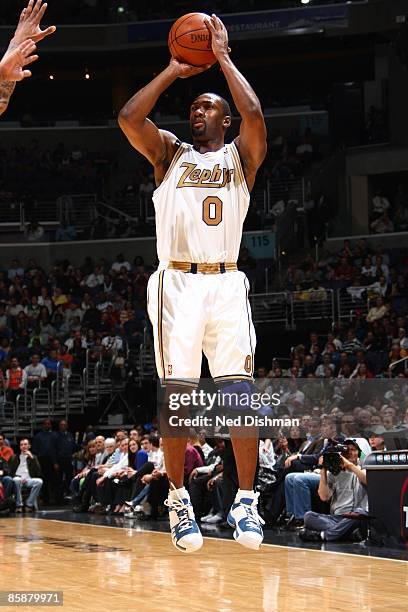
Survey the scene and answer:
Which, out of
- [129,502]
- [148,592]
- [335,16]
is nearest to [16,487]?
[129,502]

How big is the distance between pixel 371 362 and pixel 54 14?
53.7 feet

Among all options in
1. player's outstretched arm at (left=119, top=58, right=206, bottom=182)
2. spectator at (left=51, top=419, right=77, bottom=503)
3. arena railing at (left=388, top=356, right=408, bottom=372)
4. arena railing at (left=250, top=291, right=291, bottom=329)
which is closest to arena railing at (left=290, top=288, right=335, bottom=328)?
arena railing at (left=250, top=291, right=291, bottom=329)

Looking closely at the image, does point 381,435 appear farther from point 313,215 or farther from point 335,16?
point 335,16

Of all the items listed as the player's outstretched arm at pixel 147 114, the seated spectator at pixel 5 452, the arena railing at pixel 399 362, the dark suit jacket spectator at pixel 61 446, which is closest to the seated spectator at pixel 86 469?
the dark suit jacket spectator at pixel 61 446

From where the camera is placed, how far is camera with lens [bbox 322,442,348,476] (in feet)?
37.1

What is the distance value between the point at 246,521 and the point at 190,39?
8.11 ft

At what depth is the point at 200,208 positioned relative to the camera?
18.2 ft

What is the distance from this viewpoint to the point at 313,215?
23.9m

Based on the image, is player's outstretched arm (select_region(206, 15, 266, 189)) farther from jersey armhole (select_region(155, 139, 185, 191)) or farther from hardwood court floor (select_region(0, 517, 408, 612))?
hardwood court floor (select_region(0, 517, 408, 612))

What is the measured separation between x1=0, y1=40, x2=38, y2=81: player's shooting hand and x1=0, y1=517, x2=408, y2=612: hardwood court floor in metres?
4.06

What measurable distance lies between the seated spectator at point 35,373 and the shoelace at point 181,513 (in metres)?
14.7

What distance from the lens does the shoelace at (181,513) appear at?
5535 mm

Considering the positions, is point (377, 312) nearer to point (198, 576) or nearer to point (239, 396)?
point (198, 576)

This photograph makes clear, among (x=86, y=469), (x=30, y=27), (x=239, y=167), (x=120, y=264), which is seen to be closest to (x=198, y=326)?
(x=239, y=167)
